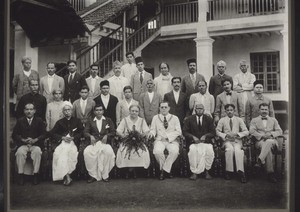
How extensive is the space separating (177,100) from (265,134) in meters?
0.95

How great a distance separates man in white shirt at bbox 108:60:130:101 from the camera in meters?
4.09

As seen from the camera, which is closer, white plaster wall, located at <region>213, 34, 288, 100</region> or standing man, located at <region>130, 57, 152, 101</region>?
white plaster wall, located at <region>213, 34, 288, 100</region>

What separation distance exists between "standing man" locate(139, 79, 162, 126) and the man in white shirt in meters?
0.23

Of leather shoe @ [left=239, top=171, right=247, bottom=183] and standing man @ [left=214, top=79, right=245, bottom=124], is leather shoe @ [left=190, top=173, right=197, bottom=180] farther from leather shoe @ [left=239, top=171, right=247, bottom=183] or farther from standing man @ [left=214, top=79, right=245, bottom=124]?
standing man @ [left=214, top=79, right=245, bottom=124]

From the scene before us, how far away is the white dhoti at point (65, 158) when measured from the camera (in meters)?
3.81

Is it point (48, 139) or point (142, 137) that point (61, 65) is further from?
point (142, 137)

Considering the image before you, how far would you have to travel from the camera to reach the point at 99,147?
13.0 ft

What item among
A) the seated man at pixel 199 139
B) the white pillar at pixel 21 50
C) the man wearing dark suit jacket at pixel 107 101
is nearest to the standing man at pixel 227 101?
the seated man at pixel 199 139

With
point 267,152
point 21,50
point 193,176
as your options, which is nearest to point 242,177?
point 267,152

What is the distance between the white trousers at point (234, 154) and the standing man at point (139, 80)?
1.04m

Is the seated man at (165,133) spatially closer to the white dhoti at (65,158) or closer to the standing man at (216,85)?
the standing man at (216,85)

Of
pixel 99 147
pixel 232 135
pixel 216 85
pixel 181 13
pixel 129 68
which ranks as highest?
pixel 181 13

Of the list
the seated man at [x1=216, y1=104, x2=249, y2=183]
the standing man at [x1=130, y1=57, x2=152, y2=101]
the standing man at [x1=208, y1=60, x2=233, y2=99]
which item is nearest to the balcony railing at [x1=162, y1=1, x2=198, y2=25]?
the standing man at [x1=130, y1=57, x2=152, y2=101]

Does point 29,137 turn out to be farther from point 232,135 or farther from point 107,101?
point 232,135
